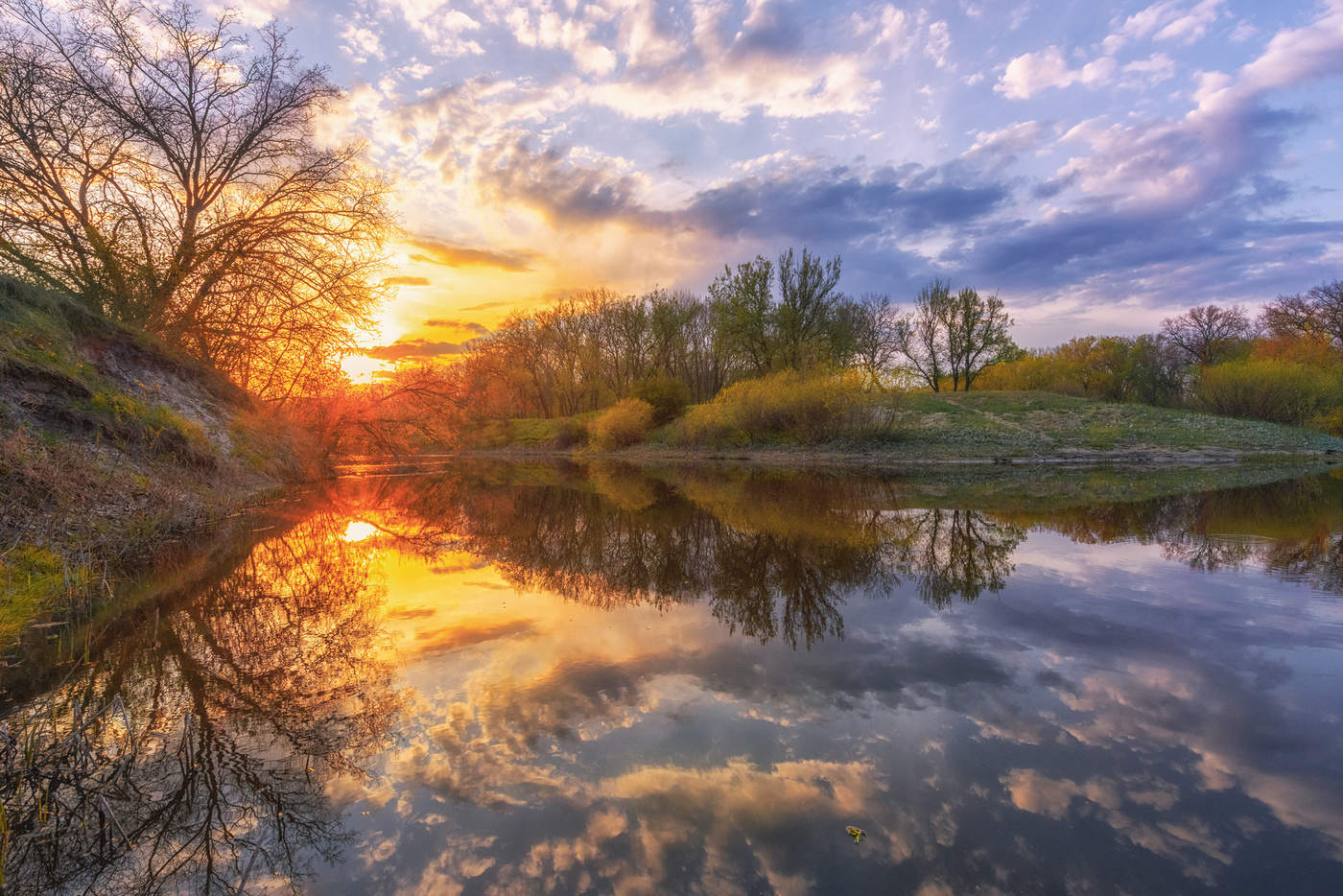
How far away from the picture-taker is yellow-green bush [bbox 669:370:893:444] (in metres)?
29.0

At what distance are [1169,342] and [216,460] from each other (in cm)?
6928

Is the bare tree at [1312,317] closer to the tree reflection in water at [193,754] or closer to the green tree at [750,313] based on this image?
the green tree at [750,313]

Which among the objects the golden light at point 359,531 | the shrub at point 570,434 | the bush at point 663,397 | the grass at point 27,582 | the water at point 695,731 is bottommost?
the water at point 695,731

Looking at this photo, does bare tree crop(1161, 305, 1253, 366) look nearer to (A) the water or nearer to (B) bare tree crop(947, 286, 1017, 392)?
(B) bare tree crop(947, 286, 1017, 392)

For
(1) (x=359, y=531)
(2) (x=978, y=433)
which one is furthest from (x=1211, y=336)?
(1) (x=359, y=531)

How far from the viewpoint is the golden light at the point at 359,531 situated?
1013cm

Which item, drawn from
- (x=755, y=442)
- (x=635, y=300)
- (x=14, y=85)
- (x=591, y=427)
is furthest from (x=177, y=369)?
(x=635, y=300)

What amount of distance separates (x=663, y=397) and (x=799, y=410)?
41.4 feet

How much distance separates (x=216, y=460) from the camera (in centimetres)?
1212

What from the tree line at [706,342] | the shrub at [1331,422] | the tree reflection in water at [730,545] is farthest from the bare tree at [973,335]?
the tree reflection in water at [730,545]

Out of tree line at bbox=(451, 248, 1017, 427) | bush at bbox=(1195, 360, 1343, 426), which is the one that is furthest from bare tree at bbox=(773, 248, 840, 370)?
bush at bbox=(1195, 360, 1343, 426)

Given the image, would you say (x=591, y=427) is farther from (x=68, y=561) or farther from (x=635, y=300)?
(x=68, y=561)

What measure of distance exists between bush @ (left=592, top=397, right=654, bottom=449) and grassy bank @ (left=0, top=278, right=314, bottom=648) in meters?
24.9

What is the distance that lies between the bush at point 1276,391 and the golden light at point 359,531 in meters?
43.7
